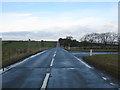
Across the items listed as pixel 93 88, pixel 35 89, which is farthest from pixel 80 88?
pixel 35 89

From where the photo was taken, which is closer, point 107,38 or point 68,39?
point 107,38

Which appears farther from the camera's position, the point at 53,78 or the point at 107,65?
the point at 107,65

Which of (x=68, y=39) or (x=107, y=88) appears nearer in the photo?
(x=107, y=88)

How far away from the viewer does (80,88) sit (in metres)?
6.41

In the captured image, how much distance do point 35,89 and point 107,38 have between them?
81384 millimetres

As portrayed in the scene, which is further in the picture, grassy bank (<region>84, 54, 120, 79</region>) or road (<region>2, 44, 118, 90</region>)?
grassy bank (<region>84, 54, 120, 79</region>)

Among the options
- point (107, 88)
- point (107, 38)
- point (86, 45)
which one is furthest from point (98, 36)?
point (107, 88)

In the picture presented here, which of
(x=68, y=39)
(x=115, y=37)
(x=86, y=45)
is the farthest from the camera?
(x=68, y=39)

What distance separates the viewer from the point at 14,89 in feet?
20.5

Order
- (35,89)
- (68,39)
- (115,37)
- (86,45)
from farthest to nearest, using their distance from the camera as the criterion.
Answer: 1. (68,39)
2. (115,37)
3. (86,45)
4. (35,89)

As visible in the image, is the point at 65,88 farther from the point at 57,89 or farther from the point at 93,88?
the point at 93,88

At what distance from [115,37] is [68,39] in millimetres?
25197

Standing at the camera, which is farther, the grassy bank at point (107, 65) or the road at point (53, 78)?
the grassy bank at point (107, 65)

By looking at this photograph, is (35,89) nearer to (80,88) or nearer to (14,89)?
(14,89)
